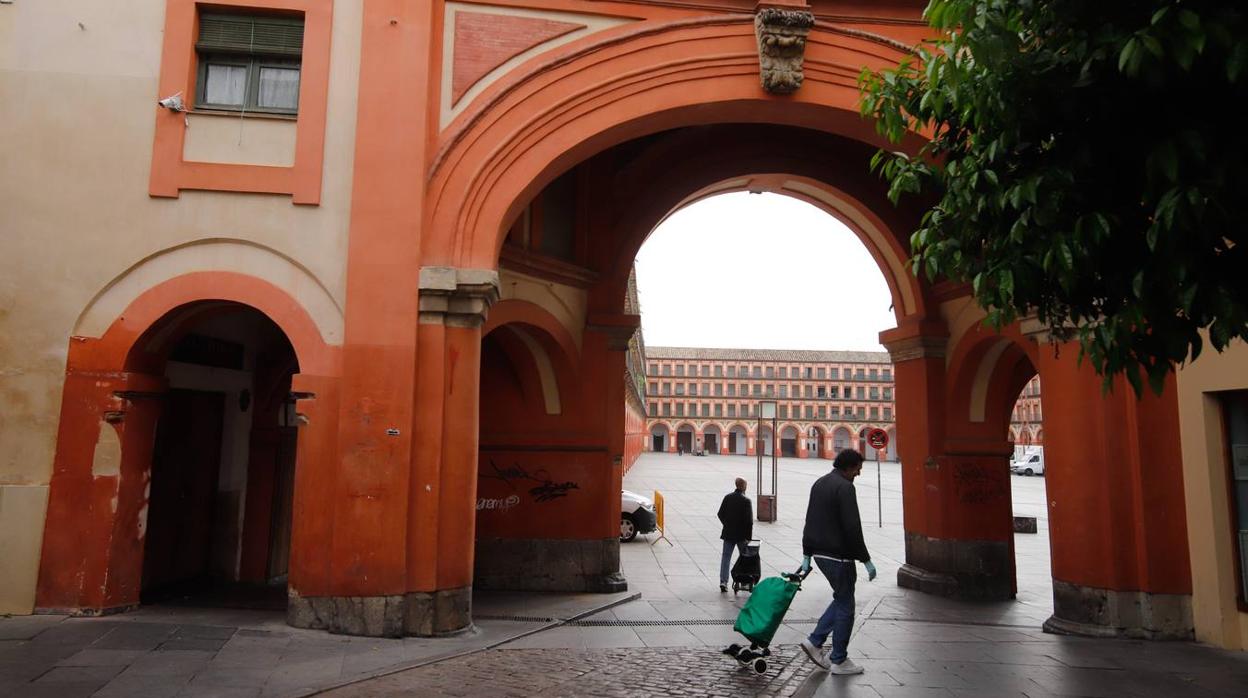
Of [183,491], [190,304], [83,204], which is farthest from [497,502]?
[83,204]

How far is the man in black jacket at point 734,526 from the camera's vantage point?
11.4 m

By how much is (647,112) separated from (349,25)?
3.23 m

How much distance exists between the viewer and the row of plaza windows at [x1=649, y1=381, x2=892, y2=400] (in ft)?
308

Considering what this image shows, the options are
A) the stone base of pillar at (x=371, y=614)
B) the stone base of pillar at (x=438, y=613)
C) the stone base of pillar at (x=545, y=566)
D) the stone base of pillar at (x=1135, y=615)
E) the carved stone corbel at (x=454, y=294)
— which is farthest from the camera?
the stone base of pillar at (x=545, y=566)

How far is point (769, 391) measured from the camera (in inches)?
3797

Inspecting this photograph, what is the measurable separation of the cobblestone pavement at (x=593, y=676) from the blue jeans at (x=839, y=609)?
33 centimetres

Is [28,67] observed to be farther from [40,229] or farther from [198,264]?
[198,264]

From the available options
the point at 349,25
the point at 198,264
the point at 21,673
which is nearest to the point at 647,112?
the point at 349,25

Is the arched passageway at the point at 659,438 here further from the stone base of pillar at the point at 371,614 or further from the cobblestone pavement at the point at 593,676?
the cobblestone pavement at the point at 593,676

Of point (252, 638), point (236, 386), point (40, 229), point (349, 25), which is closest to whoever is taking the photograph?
point (252, 638)

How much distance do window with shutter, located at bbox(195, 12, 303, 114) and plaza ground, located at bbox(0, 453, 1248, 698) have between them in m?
5.17

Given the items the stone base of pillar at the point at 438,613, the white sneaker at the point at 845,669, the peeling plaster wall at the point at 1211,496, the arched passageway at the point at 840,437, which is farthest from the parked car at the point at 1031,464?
the stone base of pillar at the point at 438,613

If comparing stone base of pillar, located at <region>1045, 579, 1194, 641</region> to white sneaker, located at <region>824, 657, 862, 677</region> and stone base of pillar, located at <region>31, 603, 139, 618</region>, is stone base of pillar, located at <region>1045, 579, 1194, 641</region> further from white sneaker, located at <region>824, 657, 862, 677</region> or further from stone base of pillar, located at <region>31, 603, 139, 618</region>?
stone base of pillar, located at <region>31, 603, 139, 618</region>

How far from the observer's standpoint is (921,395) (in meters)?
12.2
